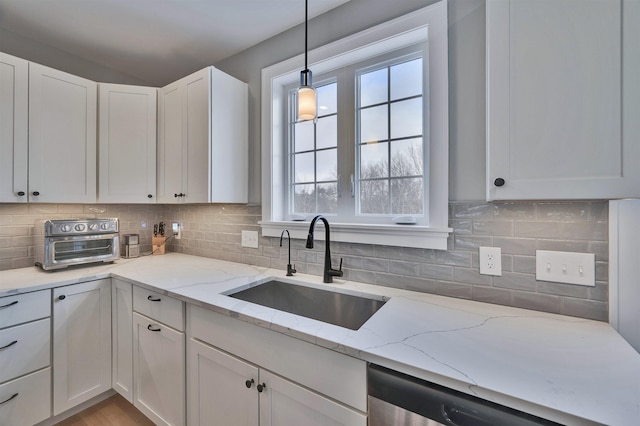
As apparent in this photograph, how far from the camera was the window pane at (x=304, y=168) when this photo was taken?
1.94 meters

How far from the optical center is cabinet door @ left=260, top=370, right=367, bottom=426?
3.03ft

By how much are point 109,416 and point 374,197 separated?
2226mm

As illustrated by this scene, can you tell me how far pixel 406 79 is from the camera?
1.58 metres

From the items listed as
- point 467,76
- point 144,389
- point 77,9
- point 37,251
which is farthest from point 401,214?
point 37,251

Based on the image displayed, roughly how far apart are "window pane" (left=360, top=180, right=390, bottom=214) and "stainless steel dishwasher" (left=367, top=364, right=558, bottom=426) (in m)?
0.96

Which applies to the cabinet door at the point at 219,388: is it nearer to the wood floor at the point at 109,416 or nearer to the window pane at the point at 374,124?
the wood floor at the point at 109,416

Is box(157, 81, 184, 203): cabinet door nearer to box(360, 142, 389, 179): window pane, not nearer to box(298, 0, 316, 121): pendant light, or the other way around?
box(298, 0, 316, 121): pendant light

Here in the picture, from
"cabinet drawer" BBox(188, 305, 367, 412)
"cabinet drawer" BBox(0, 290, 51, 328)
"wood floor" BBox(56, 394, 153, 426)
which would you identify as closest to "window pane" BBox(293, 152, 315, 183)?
"cabinet drawer" BBox(188, 305, 367, 412)

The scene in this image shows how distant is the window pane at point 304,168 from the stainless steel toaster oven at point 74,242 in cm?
146

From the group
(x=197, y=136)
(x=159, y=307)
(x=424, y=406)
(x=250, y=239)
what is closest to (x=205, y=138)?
(x=197, y=136)

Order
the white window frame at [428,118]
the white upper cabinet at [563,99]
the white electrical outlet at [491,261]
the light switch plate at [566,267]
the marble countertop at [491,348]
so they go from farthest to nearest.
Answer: the white window frame at [428,118], the white electrical outlet at [491,261], the light switch plate at [566,267], the white upper cabinet at [563,99], the marble countertop at [491,348]

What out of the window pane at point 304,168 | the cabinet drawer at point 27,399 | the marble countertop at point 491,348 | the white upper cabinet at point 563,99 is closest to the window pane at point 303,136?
the window pane at point 304,168

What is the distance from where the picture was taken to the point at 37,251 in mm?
1931

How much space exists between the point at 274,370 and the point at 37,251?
200 centimetres
